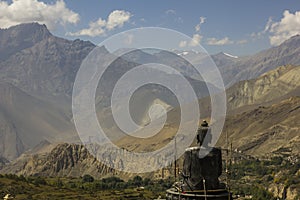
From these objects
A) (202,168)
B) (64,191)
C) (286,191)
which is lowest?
(286,191)

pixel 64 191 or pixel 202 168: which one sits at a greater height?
pixel 202 168

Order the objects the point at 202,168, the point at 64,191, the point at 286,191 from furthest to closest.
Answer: the point at 286,191 < the point at 64,191 < the point at 202,168

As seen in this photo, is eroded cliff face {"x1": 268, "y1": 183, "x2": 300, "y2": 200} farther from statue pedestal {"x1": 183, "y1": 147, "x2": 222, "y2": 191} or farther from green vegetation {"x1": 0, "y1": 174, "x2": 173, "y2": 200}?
statue pedestal {"x1": 183, "y1": 147, "x2": 222, "y2": 191}

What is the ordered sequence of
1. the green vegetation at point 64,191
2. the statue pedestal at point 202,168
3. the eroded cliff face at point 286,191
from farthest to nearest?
the eroded cliff face at point 286,191
the green vegetation at point 64,191
the statue pedestal at point 202,168

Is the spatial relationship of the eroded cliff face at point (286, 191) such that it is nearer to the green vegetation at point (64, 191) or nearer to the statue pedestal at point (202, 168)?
the green vegetation at point (64, 191)

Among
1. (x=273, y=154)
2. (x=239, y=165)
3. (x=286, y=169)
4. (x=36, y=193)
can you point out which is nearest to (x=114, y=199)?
(x=36, y=193)

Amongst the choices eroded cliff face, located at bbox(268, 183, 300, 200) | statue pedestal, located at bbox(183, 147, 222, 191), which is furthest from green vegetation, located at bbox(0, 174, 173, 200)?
statue pedestal, located at bbox(183, 147, 222, 191)

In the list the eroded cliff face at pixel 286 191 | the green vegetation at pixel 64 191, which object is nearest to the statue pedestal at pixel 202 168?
the green vegetation at pixel 64 191

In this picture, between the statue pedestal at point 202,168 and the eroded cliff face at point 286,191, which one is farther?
the eroded cliff face at point 286,191

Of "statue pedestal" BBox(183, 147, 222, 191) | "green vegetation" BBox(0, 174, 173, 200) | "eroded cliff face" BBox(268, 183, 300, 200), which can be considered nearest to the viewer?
"statue pedestal" BBox(183, 147, 222, 191)

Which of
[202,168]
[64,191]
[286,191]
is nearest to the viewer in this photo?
[202,168]

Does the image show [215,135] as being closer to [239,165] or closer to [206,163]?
[206,163]

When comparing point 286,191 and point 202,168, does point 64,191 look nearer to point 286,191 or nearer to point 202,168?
point 286,191

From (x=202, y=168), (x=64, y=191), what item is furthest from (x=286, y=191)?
(x=202, y=168)
